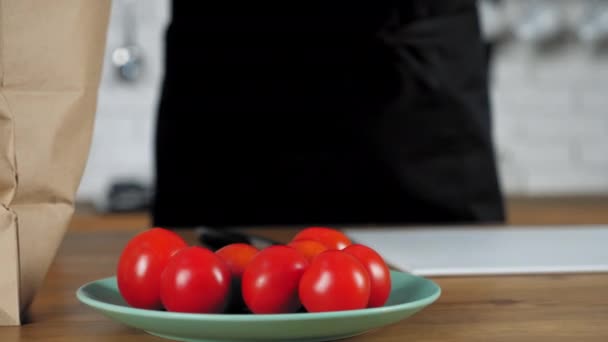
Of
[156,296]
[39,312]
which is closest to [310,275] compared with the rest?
[156,296]

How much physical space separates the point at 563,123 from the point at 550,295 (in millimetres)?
2233

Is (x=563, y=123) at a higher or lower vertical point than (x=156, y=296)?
lower

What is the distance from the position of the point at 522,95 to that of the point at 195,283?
2.42m

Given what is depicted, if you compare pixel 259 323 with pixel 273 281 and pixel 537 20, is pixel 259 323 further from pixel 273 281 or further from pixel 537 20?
pixel 537 20

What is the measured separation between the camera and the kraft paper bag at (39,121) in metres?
0.53

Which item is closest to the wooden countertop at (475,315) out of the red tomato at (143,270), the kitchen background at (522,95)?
the red tomato at (143,270)

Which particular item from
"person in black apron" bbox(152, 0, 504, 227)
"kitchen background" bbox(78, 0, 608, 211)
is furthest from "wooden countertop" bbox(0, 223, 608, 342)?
"kitchen background" bbox(78, 0, 608, 211)

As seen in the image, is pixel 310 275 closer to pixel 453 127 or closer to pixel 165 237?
pixel 165 237

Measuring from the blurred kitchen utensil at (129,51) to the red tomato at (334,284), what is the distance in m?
2.22

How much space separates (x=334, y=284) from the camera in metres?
0.44

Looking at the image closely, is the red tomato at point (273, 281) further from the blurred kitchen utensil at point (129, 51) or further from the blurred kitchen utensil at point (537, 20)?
the blurred kitchen utensil at point (537, 20)

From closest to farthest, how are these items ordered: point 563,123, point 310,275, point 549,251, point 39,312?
point 310,275, point 39,312, point 549,251, point 563,123

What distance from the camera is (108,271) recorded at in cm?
79

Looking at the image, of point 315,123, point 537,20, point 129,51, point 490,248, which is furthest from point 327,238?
point 537,20
